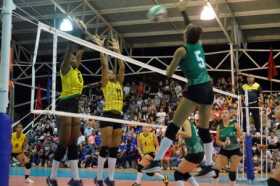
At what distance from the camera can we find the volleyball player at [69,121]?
7.34 m

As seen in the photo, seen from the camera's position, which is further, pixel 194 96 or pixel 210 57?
pixel 210 57

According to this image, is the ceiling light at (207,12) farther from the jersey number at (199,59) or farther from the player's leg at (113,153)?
the jersey number at (199,59)

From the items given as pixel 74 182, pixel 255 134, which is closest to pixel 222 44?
pixel 255 134

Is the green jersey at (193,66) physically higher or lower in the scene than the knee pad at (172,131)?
higher

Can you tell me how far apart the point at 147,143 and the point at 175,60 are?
19.7ft

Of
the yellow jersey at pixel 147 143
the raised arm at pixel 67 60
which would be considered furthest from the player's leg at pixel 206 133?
the yellow jersey at pixel 147 143

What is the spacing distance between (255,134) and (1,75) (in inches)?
469

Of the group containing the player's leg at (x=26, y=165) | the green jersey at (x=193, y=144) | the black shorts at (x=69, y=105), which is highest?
the black shorts at (x=69, y=105)

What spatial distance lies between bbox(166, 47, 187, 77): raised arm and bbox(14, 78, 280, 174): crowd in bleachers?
34.9ft

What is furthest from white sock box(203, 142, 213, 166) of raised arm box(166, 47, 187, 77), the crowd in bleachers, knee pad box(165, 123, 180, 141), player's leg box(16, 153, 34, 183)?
the crowd in bleachers

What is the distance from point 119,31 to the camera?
22.7m

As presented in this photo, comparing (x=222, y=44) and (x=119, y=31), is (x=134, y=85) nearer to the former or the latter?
(x=119, y=31)

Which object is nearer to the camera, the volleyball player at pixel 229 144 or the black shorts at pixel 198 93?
the black shorts at pixel 198 93

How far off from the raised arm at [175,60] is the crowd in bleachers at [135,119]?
1064 centimetres
